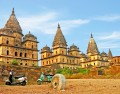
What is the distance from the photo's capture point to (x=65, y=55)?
71188mm

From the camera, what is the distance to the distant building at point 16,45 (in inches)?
2247

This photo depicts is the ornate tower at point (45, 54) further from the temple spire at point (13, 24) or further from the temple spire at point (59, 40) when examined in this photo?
the temple spire at point (13, 24)

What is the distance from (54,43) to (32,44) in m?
10.5

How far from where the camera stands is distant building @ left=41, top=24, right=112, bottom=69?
70.4 metres

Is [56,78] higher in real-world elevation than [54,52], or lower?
lower

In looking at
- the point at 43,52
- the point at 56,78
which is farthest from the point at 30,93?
the point at 43,52

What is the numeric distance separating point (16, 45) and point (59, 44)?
14270 mm

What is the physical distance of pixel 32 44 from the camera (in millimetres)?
64125

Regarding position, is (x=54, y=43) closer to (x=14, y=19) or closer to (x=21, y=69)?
(x=14, y=19)

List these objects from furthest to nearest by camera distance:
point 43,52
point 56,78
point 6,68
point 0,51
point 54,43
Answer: point 43,52 → point 54,43 → point 0,51 → point 6,68 → point 56,78

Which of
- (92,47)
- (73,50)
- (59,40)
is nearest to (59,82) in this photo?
(59,40)

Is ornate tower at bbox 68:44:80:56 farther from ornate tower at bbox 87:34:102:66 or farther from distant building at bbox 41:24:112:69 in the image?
ornate tower at bbox 87:34:102:66

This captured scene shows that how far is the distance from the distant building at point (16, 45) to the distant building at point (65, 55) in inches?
282

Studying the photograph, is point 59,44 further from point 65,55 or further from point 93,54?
point 93,54
